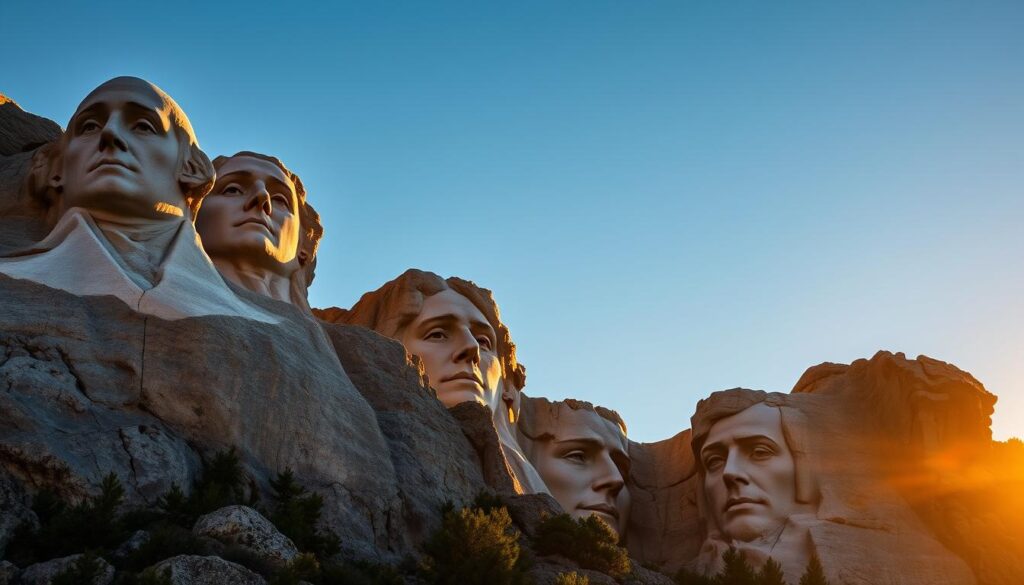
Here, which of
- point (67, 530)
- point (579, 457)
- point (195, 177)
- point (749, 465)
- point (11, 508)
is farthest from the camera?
point (579, 457)

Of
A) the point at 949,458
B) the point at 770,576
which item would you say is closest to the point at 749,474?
the point at 949,458

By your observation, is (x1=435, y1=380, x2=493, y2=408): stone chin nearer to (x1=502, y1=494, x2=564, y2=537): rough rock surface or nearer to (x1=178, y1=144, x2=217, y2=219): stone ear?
(x1=502, y1=494, x2=564, y2=537): rough rock surface

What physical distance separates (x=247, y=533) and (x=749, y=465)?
435 inches

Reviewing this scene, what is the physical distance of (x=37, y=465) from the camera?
11461 mm

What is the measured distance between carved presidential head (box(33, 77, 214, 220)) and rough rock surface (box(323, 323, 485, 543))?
91.7 inches

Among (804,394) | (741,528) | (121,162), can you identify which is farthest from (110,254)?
(804,394)

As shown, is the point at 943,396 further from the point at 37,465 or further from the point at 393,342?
the point at 37,465

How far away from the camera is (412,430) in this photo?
15633 millimetres

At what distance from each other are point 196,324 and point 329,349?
2384 mm

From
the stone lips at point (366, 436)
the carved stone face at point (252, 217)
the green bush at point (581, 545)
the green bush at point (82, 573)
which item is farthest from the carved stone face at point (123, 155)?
the green bush at point (82, 573)

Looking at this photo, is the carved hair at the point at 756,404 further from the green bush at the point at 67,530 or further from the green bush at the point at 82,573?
the green bush at the point at 82,573

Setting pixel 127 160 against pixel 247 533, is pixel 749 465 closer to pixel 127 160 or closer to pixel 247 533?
pixel 127 160

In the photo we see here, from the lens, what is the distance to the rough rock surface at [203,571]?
10055 mm

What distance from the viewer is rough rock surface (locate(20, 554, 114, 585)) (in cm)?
1012
